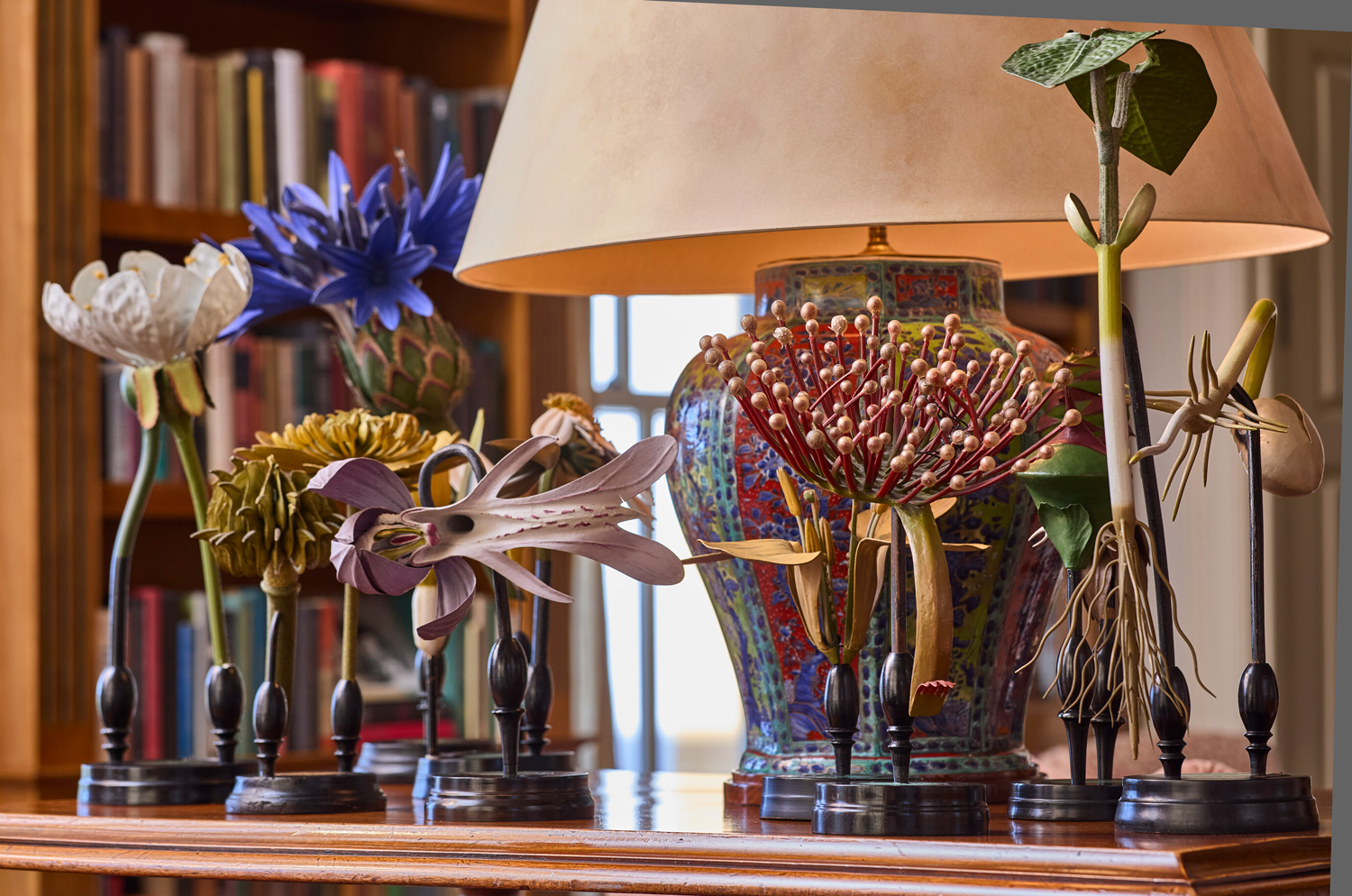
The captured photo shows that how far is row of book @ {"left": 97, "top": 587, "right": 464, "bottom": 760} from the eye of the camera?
80.4 inches

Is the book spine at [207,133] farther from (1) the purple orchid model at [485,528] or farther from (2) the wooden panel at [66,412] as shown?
(1) the purple orchid model at [485,528]

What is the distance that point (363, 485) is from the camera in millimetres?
723

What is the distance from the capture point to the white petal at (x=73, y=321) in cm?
92

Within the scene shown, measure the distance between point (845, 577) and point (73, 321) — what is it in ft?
1.58

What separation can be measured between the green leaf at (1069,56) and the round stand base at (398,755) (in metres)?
0.61

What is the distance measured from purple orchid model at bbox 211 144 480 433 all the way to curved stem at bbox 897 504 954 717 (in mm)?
431

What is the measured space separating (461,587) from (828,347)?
20cm

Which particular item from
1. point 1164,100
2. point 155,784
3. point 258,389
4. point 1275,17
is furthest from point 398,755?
point 258,389

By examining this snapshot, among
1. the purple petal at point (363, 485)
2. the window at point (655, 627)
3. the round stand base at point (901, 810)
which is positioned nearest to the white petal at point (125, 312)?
the purple petal at point (363, 485)

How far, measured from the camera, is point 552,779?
0.75m

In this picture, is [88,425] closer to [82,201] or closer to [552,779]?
[82,201]

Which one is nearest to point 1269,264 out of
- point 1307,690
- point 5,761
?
point 1307,690

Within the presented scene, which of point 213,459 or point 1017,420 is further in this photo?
point 213,459

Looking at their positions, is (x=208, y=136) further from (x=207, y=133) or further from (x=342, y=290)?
(x=342, y=290)
